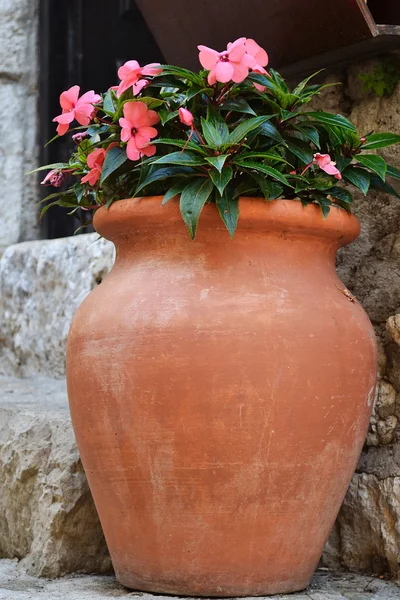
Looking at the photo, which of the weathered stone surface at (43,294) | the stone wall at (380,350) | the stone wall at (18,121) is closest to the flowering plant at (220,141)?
the stone wall at (380,350)

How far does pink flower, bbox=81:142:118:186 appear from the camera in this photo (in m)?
1.76

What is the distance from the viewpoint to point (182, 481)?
1.59 metres

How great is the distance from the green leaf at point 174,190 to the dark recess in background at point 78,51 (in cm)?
159

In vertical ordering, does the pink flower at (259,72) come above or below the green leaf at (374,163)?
above

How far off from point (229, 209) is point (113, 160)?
0.82ft

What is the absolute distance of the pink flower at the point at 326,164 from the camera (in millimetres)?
1660

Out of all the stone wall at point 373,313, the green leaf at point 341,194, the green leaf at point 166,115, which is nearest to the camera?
the green leaf at point 166,115

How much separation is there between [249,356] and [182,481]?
25 cm

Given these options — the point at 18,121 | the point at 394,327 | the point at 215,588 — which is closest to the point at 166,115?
the point at 394,327

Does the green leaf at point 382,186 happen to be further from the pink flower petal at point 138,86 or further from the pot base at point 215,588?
the pot base at point 215,588

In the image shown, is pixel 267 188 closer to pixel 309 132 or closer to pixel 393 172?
pixel 309 132

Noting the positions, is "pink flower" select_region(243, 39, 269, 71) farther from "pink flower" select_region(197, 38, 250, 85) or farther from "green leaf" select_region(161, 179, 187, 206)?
"green leaf" select_region(161, 179, 187, 206)

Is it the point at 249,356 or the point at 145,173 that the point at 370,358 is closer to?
the point at 249,356

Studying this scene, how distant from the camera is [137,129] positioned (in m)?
1.67
